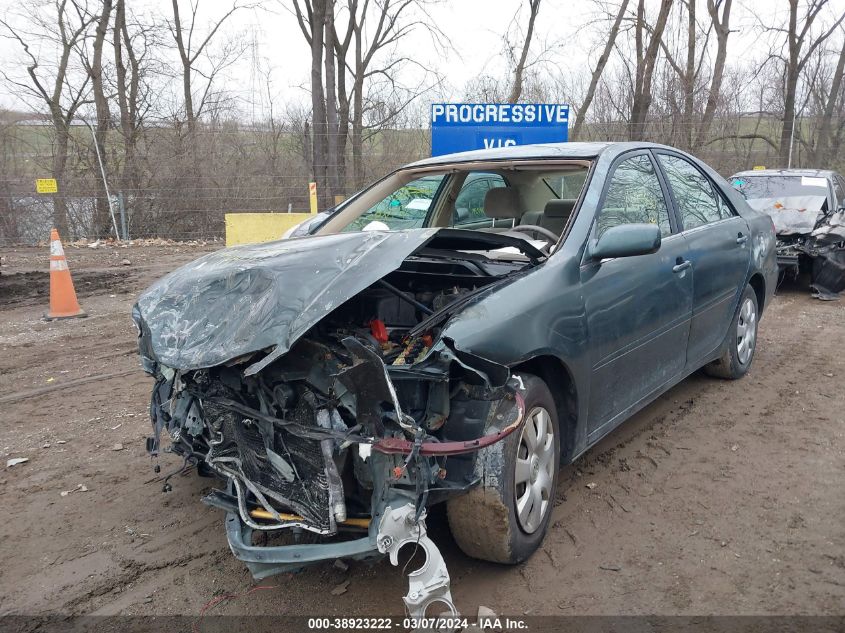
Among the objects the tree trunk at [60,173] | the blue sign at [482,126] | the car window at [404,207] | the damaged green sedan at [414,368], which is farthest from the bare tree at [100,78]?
the damaged green sedan at [414,368]

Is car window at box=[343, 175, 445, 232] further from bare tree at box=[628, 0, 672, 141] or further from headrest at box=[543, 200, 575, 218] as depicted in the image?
bare tree at box=[628, 0, 672, 141]

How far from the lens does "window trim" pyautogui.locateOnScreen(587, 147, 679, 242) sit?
3246mm

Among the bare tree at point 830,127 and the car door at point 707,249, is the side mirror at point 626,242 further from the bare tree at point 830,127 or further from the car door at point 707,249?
the bare tree at point 830,127

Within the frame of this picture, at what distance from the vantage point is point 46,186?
14.3 m

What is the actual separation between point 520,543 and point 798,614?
1045mm

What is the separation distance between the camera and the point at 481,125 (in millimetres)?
11828

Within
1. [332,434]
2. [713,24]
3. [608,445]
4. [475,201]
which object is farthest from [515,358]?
[713,24]

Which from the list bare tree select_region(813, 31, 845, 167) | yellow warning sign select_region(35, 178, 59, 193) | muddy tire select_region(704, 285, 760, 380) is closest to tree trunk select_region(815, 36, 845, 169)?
bare tree select_region(813, 31, 845, 167)

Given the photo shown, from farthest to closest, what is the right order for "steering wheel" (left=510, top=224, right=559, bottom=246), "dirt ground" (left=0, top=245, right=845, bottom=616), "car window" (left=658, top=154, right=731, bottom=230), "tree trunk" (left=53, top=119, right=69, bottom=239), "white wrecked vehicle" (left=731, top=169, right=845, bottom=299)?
"tree trunk" (left=53, top=119, right=69, bottom=239), "white wrecked vehicle" (left=731, top=169, right=845, bottom=299), "car window" (left=658, top=154, right=731, bottom=230), "steering wheel" (left=510, top=224, right=559, bottom=246), "dirt ground" (left=0, top=245, right=845, bottom=616)

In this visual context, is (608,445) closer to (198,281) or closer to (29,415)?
(198,281)

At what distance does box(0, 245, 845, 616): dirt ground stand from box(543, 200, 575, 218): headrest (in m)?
1.43

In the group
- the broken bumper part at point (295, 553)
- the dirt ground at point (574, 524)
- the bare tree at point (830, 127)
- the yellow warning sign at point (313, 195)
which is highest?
the bare tree at point (830, 127)

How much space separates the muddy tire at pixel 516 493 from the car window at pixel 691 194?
1.95m

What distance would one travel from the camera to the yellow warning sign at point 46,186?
561 inches
